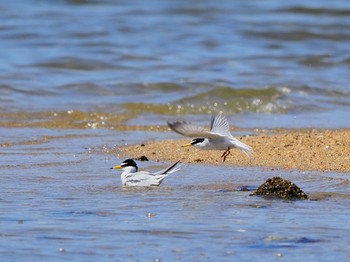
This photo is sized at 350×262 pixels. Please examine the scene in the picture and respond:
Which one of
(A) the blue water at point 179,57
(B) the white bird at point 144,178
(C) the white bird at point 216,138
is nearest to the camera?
(B) the white bird at point 144,178

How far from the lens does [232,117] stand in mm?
12734

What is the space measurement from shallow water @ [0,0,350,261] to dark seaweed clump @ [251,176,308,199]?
106mm

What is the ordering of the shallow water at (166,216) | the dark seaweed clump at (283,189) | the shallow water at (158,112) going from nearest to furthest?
the shallow water at (166,216) < the shallow water at (158,112) < the dark seaweed clump at (283,189)

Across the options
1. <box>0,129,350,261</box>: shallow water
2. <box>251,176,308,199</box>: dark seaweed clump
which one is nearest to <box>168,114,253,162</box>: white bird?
<box>0,129,350,261</box>: shallow water

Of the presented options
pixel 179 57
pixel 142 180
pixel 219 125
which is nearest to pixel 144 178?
pixel 142 180

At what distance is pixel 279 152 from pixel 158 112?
174 inches

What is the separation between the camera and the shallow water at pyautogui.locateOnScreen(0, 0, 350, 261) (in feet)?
18.5

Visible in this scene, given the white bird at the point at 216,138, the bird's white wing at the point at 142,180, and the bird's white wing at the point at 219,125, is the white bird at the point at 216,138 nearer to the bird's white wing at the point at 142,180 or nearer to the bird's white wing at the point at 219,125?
the bird's white wing at the point at 219,125

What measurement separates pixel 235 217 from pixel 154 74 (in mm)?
9828

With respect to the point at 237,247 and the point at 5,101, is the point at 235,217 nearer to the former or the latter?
the point at 237,247

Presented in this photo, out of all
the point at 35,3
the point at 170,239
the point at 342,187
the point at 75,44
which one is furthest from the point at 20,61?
the point at 170,239

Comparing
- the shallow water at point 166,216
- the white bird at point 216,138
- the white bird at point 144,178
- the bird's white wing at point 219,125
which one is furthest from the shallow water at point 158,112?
the bird's white wing at point 219,125

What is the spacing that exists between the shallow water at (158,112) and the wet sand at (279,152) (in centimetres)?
29

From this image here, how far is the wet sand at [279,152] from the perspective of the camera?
8383mm
